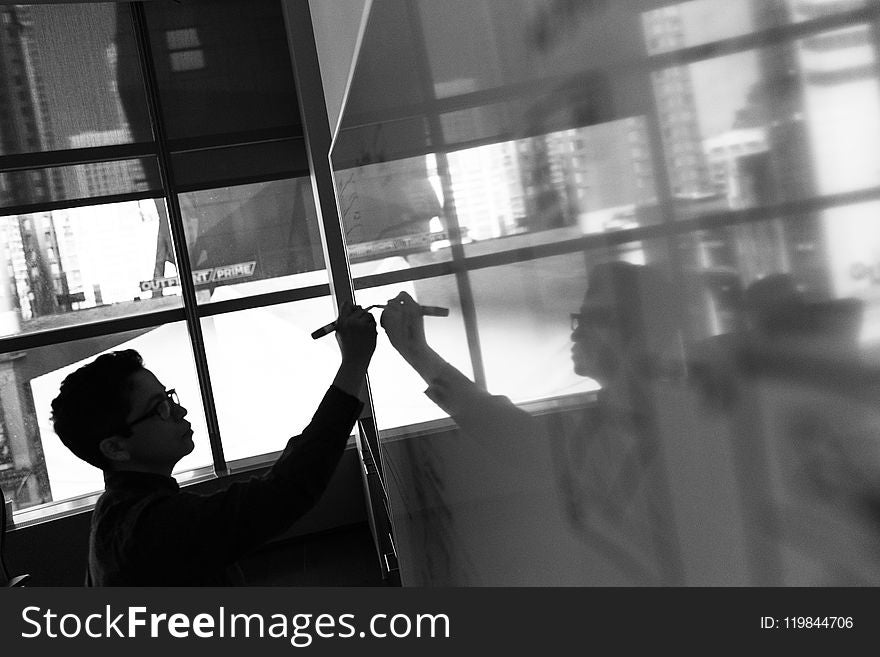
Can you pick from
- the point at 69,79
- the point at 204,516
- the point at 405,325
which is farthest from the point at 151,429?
the point at 69,79

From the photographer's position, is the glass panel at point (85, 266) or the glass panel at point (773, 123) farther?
the glass panel at point (85, 266)

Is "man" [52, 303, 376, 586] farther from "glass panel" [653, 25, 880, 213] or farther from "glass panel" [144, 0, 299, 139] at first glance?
"glass panel" [144, 0, 299, 139]

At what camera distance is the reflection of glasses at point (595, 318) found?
40 centimetres

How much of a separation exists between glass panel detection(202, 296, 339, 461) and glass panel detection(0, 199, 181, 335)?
1.88 ft

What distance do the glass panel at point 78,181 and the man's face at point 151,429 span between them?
13.0 ft

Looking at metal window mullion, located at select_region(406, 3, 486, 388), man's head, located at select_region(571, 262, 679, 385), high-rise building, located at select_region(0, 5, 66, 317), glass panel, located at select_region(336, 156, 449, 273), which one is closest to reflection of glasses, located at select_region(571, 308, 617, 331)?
man's head, located at select_region(571, 262, 679, 385)

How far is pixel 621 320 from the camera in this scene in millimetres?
384

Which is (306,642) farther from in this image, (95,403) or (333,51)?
(333,51)

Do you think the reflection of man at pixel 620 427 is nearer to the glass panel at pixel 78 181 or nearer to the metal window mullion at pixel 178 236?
the metal window mullion at pixel 178 236

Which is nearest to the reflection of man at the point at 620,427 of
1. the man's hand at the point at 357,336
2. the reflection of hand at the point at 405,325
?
the reflection of hand at the point at 405,325

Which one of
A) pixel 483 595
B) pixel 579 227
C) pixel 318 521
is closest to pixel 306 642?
pixel 483 595

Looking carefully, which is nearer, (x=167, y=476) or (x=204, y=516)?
(x=204, y=516)

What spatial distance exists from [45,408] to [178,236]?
57.3 inches

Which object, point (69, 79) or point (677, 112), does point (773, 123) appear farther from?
point (69, 79)
